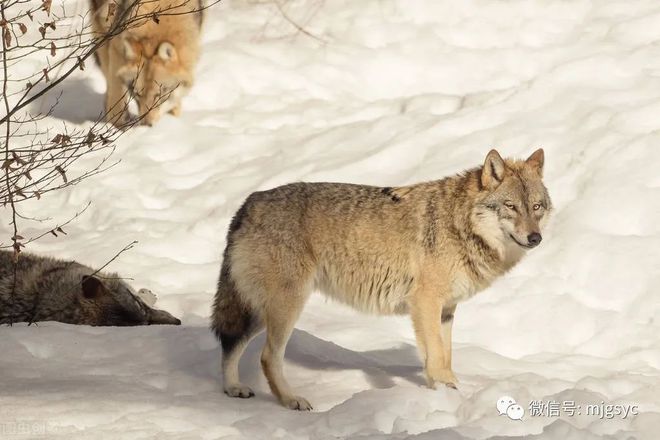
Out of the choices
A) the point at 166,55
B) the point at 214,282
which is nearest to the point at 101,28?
the point at 166,55

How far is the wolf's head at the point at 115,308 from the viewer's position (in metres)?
8.15

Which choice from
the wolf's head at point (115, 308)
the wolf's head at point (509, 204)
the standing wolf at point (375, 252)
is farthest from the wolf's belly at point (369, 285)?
the wolf's head at point (115, 308)

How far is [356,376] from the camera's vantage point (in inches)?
271

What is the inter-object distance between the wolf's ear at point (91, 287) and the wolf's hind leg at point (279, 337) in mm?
2432

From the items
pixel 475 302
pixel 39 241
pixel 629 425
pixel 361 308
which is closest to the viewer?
pixel 629 425

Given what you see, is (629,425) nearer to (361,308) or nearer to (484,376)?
(484,376)

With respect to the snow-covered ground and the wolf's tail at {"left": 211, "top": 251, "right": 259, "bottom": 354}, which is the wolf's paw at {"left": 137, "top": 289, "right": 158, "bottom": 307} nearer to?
the snow-covered ground

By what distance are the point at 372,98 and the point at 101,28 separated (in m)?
→ 3.64

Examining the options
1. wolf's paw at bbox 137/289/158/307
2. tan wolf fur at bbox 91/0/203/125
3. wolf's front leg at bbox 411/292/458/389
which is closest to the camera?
wolf's front leg at bbox 411/292/458/389

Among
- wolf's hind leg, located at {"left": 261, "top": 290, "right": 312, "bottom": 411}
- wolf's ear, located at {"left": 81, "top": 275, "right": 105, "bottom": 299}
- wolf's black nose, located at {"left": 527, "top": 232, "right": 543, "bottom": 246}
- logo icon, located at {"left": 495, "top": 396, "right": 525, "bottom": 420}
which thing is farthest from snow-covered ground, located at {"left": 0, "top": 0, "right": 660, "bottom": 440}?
wolf's black nose, located at {"left": 527, "top": 232, "right": 543, "bottom": 246}

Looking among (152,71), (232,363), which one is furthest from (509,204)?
(152,71)

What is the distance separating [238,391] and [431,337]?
1329mm

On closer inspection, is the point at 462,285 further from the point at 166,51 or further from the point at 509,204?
the point at 166,51

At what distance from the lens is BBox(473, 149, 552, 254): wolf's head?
21.5ft
